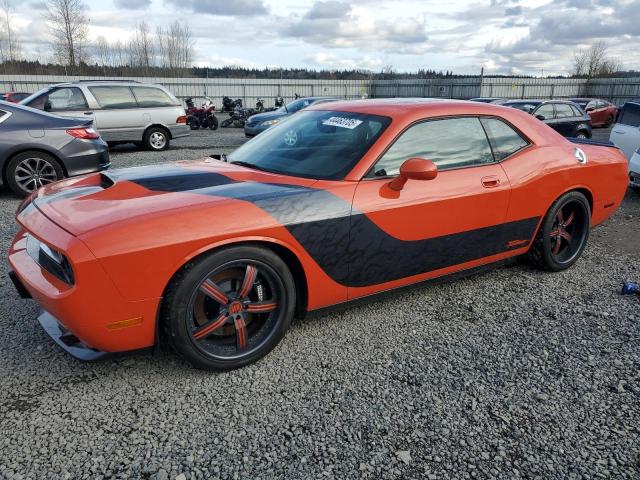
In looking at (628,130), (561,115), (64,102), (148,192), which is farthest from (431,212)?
(561,115)

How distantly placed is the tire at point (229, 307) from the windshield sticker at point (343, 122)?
1.20 m

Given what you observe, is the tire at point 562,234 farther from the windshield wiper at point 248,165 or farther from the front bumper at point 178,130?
the front bumper at point 178,130

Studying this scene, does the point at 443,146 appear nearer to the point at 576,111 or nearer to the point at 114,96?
the point at 114,96

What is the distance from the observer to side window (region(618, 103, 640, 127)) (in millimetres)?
8453

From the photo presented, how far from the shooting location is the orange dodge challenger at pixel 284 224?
2.47m

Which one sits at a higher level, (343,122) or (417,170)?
(343,122)

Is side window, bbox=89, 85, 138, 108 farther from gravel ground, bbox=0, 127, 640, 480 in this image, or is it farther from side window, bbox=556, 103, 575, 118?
side window, bbox=556, 103, 575, 118

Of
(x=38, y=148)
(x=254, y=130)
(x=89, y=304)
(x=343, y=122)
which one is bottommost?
(x=254, y=130)

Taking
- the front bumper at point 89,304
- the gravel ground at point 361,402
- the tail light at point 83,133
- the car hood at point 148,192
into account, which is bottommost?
the gravel ground at point 361,402

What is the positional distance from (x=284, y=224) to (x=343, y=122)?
1.14 meters

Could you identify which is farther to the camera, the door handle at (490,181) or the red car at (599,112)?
the red car at (599,112)

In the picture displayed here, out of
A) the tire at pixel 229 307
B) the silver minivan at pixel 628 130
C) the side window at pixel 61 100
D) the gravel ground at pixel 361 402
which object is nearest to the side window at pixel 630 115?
the silver minivan at pixel 628 130

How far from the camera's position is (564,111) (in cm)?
1345

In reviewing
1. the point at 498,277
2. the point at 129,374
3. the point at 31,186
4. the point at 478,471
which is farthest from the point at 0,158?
the point at 478,471
